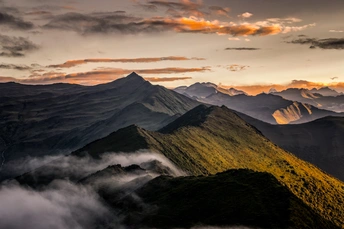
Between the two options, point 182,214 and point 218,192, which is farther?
point 218,192

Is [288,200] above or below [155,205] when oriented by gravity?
above

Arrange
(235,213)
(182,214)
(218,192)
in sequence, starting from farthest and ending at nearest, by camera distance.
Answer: (218,192), (182,214), (235,213)

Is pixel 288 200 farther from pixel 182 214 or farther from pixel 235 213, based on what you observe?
pixel 182 214

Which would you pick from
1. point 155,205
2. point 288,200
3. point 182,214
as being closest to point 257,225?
point 288,200

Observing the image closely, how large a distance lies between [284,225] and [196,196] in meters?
50.7

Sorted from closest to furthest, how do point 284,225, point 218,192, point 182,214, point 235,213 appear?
point 284,225 < point 235,213 < point 182,214 < point 218,192

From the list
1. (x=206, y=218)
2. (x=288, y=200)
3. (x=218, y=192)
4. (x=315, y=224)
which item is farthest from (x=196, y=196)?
(x=315, y=224)

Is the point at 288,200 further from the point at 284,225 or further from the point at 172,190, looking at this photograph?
the point at 172,190

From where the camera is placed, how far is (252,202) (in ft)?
536

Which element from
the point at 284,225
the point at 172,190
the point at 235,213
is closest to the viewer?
the point at 284,225

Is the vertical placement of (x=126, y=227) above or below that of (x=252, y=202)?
below

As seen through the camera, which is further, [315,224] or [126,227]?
[126,227]

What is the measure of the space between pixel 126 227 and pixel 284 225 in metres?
69.6

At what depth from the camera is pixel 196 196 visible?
607ft
